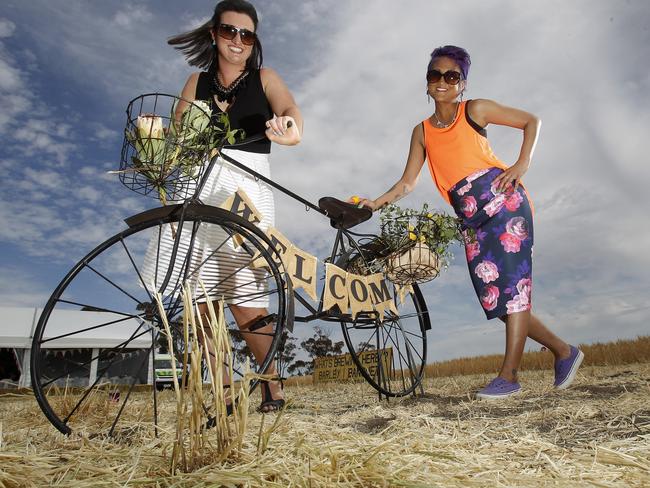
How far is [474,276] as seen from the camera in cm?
417

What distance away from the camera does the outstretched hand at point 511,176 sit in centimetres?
401

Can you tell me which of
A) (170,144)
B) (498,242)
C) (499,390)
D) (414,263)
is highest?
(170,144)

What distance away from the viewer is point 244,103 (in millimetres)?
3527

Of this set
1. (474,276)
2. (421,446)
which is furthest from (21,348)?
(421,446)

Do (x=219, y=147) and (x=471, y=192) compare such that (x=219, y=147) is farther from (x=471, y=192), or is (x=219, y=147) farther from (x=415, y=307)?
(x=415, y=307)

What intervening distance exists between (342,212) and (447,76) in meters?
1.42

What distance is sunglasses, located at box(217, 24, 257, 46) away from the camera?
3414mm

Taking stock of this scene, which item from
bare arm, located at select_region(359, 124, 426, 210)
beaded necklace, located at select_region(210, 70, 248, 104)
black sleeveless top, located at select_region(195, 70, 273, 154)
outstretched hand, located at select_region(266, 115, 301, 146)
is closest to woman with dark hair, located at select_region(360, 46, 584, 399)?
bare arm, located at select_region(359, 124, 426, 210)

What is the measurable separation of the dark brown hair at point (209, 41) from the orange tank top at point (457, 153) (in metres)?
1.62

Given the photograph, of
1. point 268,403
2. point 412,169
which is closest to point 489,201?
point 412,169

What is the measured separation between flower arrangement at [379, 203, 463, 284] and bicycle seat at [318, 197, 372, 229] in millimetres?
301

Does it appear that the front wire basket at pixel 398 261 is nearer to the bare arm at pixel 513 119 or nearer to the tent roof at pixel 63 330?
the bare arm at pixel 513 119

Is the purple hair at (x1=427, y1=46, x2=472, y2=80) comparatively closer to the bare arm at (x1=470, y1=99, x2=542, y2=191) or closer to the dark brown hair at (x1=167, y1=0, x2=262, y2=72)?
the bare arm at (x1=470, y1=99, x2=542, y2=191)

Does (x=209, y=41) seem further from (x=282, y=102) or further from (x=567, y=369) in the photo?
(x=567, y=369)
